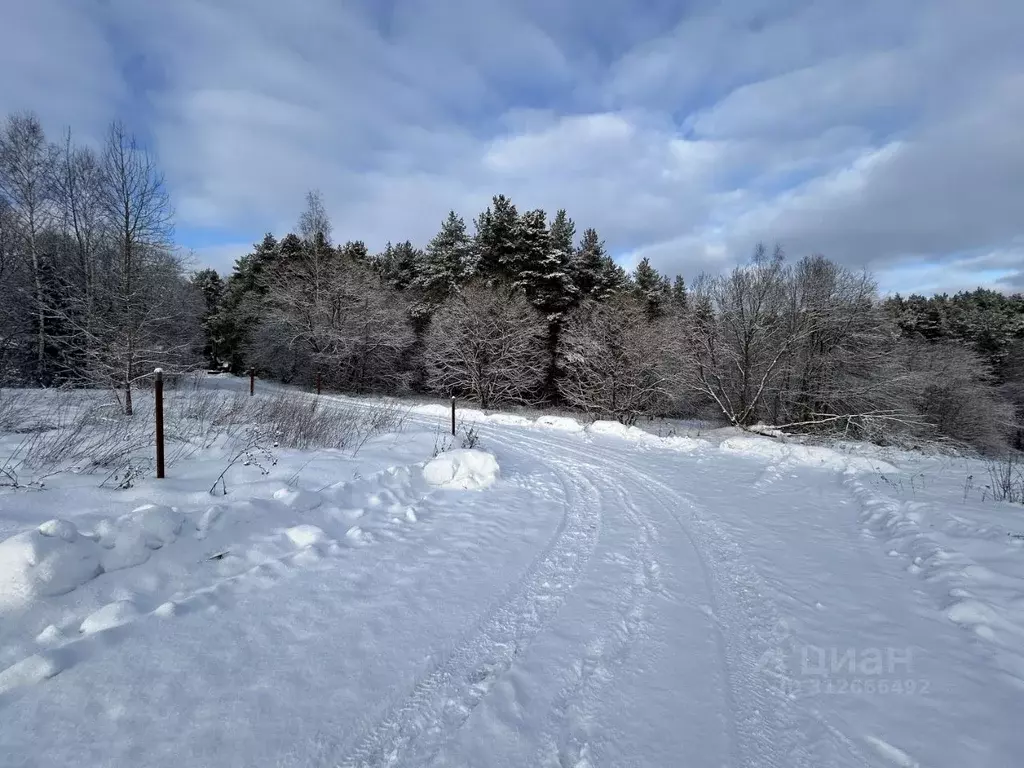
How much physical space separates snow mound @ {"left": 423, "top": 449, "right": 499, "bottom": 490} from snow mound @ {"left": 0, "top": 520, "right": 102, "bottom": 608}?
425 centimetres

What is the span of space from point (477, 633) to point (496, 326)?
22255 mm

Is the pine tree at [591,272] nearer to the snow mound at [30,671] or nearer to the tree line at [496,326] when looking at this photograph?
the tree line at [496,326]

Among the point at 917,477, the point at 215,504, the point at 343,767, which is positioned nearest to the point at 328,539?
the point at 215,504

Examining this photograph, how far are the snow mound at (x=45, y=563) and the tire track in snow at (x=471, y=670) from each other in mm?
2463

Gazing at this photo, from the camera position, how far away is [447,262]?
30.7 meters

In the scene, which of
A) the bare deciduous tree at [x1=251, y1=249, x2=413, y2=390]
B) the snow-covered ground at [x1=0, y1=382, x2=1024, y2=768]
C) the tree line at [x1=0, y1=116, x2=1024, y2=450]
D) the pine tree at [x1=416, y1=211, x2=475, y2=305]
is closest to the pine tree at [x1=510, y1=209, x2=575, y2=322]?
the tree line at [x1=0, y1=116, x2=1024, y2=450]

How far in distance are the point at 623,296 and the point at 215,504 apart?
21.2 m

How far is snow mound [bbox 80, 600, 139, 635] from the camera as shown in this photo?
277cm

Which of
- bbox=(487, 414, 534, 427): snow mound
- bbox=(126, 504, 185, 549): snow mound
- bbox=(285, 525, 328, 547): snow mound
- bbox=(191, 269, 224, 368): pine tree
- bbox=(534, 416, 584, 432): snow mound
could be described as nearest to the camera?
bbox=(126, 504, 185, 549): snow mound

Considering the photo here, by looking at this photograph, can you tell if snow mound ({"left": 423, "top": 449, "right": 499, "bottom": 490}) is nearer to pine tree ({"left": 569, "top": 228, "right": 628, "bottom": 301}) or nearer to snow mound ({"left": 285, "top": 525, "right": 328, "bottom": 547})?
snow mound ({"left": 285, "top": 525, "right": 328, "bottom": 547})

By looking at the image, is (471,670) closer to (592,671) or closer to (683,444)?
(592,671)

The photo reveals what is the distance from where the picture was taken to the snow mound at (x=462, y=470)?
7074mm

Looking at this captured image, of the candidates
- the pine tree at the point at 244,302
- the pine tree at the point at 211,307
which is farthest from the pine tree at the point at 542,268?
the pine tree at the point at 211,307

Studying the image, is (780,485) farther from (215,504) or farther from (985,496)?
(215,504)
